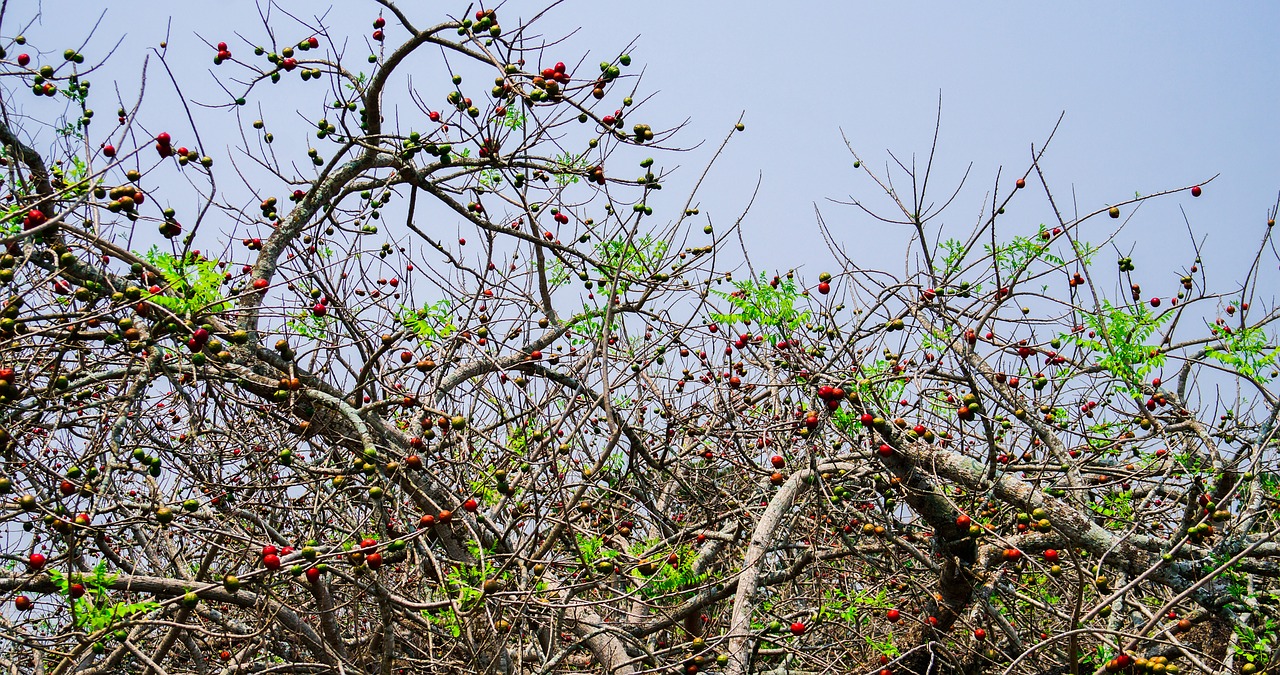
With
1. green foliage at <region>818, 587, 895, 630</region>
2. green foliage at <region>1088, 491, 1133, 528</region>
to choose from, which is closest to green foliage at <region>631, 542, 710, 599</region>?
green foliage at <region>818, 587, 895, 630</region>

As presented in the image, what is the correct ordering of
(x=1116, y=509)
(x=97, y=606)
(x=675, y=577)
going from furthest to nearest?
(x=1116, y=509) < (x=675, y=577) < (x=97, y=606)

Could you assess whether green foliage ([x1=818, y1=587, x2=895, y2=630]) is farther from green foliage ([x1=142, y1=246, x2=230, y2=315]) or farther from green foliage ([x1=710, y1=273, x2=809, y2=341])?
green foliage ([x1=142, y1=246, x2=230, y2=315])

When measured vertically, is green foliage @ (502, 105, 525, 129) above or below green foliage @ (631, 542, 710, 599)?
above

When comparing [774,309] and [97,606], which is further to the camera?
[774,309]

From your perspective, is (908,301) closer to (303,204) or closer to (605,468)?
(605,468)

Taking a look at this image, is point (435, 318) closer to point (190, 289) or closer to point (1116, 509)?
point (190, 289)

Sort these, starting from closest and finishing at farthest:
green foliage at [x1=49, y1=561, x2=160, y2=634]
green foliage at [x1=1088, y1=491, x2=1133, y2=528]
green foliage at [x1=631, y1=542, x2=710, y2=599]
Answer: green foliage at [x1=49, y1=561, x2=160, y2=634], green foliage at [x1=631, y1=542, x2=710, y2=599], green foliage at [x1=1088, y1=491, x2=1133, y2=528]

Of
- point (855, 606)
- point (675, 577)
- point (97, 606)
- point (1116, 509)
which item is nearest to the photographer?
point (97, 606)

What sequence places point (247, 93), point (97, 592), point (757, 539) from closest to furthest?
point (97, 592) → point (757, 539) → point (247, 93)

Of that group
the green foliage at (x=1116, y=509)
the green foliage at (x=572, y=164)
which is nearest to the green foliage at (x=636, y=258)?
the green foliage at (x=572, y=164)

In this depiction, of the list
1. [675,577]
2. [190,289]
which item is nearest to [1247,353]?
[675,577]

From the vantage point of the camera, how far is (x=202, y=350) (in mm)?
3455

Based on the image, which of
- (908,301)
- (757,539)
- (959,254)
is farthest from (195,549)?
(959,254)

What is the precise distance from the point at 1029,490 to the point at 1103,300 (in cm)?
112
